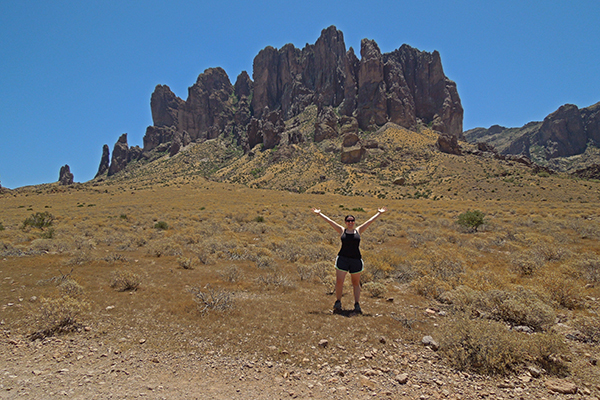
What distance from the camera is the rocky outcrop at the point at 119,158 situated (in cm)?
14538

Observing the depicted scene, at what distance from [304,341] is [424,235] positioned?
13.4 m

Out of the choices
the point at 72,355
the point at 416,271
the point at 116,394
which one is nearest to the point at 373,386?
the point at 116,394

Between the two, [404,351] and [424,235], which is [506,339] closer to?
[404,351]

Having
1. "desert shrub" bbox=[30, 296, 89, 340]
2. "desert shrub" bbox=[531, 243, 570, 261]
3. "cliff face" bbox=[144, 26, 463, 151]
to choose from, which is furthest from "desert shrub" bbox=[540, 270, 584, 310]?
"cliff face" bbox=[144, 26, 463, 151]

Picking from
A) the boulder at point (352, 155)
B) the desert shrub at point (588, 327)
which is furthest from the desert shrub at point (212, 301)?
the boulder at point (352, 155)

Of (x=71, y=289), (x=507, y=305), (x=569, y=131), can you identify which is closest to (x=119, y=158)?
(x=71, y=289)

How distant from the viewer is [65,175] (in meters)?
147

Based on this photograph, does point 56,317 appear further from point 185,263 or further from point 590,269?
point 590,269

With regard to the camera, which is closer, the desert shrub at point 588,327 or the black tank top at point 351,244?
the desert shrub at point 588,327

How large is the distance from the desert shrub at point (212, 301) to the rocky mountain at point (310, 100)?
76497 millimetres

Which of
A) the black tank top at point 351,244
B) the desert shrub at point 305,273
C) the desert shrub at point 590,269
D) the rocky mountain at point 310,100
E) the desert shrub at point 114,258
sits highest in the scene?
the rocky mountain at point 310,100

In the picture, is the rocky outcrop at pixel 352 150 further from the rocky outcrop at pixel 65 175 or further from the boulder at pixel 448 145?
the rocky outcrop at pixel 65 175

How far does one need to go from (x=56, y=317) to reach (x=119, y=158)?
173297mm

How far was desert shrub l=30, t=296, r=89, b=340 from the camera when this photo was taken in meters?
5.13
